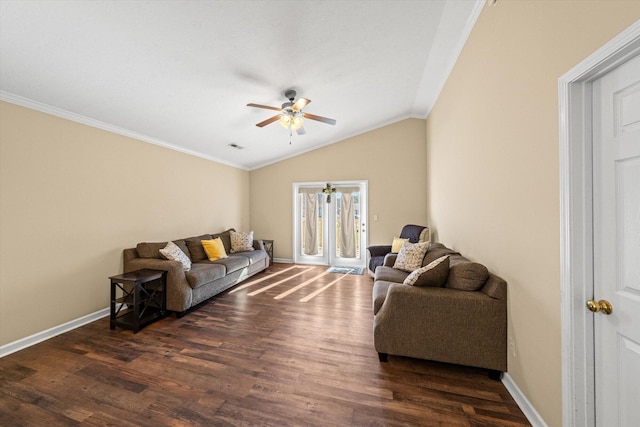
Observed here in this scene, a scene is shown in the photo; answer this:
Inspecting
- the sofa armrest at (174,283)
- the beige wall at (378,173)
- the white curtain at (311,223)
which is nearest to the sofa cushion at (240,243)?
the beige wall at (378,173)

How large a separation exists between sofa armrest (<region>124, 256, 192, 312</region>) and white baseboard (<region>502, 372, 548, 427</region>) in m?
3.35

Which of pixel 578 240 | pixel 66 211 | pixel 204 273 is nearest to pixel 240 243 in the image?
pixel 204 273

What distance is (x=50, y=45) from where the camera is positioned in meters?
1.82

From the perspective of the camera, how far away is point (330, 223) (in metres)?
5.72

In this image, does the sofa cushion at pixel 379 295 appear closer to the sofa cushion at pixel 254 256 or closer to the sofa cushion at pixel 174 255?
the sofa cushion at pixel 174 255

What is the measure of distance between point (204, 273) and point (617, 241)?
149 inches

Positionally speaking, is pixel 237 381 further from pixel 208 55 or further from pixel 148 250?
pixel 208 55

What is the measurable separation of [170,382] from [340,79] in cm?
365

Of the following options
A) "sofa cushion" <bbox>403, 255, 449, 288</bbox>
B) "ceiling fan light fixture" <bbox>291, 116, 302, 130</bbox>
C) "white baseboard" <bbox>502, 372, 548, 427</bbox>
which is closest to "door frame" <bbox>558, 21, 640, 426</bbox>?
"white baseboard" <bbox>502, 372, 548, 427</bbox>

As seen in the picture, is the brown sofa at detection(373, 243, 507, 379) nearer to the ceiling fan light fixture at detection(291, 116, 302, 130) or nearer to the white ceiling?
the ceiling fan light fixture at detection(291, 116, 302, 130)

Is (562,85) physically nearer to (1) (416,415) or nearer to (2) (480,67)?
(2) (480,67)

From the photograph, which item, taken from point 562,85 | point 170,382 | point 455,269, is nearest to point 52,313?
point 170,382

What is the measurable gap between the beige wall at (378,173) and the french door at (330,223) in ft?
0.56

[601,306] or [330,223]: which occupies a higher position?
[330,223]
